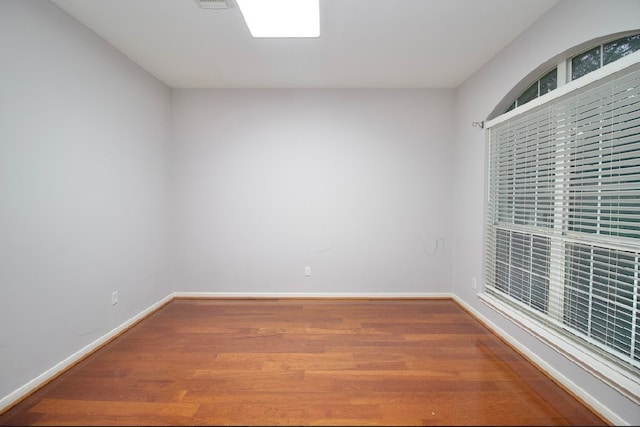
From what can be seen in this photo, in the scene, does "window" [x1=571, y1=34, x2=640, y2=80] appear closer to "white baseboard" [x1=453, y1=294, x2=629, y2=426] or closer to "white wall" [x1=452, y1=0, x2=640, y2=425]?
"white wall" [x1=452, y1=0, x2=640, y2=425]

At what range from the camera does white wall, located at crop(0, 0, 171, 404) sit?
1.63m

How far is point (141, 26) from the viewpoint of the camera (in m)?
2.12

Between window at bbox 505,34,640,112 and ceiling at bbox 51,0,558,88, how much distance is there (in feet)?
1.40

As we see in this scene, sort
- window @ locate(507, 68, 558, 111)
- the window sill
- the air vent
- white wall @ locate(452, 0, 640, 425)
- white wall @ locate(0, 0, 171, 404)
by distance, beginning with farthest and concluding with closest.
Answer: window @ locate(507, 68, 558, 111)
the air vent
white wall @ locate(0, 0, 171, 404)
white wall @ locate(452, 0, 640, 425)
the window sill

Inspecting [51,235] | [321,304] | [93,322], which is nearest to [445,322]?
[321,304]

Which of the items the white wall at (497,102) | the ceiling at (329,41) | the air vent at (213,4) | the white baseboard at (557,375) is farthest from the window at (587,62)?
the air vent at (213,4)

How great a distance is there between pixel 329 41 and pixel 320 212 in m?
1.79

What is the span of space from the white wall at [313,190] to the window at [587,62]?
1105 millimetres

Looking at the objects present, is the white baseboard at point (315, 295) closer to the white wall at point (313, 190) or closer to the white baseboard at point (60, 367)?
the white wall at point (313, 190)

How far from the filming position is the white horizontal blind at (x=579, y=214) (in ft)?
4.85

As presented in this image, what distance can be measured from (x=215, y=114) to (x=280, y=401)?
3.06m

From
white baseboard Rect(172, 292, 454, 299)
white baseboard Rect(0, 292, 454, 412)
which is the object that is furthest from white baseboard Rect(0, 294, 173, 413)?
white baseboard Rect(172, 292, 454, 299)

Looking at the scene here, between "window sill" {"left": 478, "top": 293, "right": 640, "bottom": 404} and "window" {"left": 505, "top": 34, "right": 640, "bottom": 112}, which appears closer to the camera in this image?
"window sill" {"left": 478, "top": 293, "right": 640, "bottom": 404}

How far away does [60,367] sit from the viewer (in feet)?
6.30
